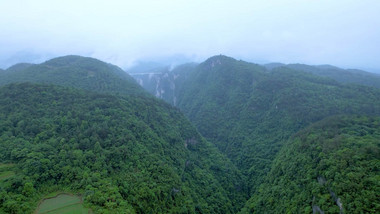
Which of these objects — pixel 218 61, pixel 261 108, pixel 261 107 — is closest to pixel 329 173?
pixel 261 108

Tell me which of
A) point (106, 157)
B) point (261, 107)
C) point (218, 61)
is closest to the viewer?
point (106, 157)

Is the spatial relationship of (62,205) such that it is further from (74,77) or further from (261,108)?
(261,108)

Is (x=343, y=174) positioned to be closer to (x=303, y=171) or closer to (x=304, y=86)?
(x=303, y=171)

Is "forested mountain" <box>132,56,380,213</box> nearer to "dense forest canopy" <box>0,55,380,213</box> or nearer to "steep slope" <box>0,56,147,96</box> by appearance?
"dense forest canopy" <box>0,55,380,213</box>

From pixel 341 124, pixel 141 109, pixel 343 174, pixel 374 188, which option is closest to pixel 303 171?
pixel 343 174

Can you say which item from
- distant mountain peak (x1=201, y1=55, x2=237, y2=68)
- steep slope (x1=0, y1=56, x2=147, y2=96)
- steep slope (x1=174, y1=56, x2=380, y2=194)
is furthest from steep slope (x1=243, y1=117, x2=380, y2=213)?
distant mountain peak (x1=201, y1=55, x2=237, y2=68)

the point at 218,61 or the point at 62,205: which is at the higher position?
the point at 218,61
